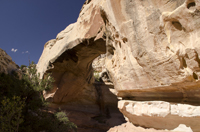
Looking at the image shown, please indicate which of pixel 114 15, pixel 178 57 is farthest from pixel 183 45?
pixel 114 15

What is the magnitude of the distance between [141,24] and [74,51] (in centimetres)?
527

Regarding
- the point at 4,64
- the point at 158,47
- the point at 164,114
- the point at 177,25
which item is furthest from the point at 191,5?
the point at 4,64

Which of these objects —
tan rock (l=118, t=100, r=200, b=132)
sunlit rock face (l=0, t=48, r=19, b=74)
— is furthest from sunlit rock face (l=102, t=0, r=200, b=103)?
sunlit rock face (l=0, t=48, r=19, b=74)

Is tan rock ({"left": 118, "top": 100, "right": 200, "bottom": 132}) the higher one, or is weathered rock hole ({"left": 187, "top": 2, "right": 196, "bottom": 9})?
weathered rock hole ({"left": 187, "top": 2, "right": 196, "bottom": 9})

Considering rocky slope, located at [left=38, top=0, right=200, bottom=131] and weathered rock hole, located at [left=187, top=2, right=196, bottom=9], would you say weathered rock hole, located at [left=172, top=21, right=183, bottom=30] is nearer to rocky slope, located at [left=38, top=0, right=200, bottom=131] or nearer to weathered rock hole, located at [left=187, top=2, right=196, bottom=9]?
rocky slope, located at [left=38, top=0, right=200, bottom=131]

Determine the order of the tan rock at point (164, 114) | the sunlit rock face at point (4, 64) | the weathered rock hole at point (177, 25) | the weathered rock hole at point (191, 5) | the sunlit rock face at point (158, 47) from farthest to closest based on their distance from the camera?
the sunlit rock face at point (4, 64) → the tan rock at point (164, 114) → the weathered rock hole at point (177, 25) → the sunlit rock face at point (158, 47) → the weathered rock hole at point (191, 5)

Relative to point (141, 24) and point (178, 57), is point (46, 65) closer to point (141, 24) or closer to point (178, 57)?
point (141, 24)

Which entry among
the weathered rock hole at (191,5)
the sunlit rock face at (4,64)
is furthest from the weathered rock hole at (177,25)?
the sunlit rock face at (4,64)

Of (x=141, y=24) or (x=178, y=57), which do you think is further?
(x=141, y=24)

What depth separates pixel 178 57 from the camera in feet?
9.46

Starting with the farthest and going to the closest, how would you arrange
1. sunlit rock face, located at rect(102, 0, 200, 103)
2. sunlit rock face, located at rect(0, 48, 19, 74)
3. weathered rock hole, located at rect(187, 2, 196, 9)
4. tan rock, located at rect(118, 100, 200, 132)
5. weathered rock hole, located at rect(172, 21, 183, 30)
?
1. sunlit rock face, located at rect(0, 48, 19, 74)
2. tan rock, located at rect(118, 100, 200, 132)
3. weathered rock hole, located at rect(172, 21, 183, 30)
4. sunlit rock face, located at rect(102, 0, 200, 103)
5. weathered rock hole, located at rect(187, 2, 196, 9)

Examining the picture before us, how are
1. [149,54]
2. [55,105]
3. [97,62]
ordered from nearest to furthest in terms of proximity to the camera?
1. [149,54]
2. [55,105]
3. [97,62]

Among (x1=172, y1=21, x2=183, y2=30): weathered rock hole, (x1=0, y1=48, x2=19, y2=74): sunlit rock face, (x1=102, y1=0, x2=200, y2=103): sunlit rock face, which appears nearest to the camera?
(x1=102, y1=0, x2=200, y2=103): sunlit rock face

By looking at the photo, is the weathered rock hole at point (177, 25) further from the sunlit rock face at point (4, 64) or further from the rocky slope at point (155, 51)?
the sunlit rock face at point (4, 64)
